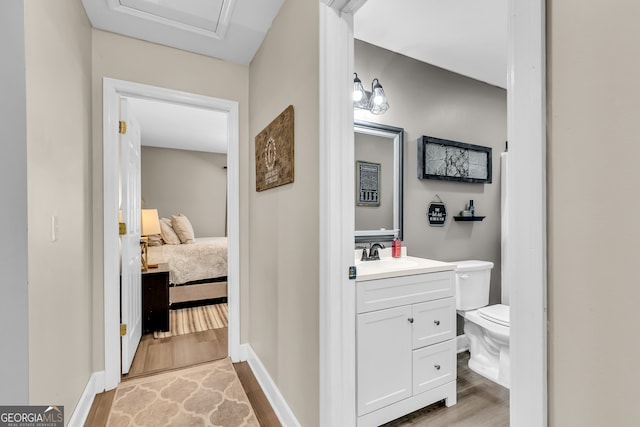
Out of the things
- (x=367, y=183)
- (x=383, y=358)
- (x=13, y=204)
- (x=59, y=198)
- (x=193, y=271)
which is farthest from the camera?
(x=193, y=271)

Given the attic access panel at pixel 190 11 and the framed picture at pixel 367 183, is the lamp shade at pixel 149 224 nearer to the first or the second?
the attic access panel at pixel 190 11

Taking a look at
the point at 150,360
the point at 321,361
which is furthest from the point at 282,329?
the point at 150,360

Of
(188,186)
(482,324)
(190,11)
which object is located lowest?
(482,324)

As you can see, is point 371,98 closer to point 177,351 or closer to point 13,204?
point 13,204

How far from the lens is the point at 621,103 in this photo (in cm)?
44

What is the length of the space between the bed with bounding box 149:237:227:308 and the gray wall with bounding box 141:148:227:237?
2.03 metres

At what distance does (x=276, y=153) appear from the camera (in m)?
1.77

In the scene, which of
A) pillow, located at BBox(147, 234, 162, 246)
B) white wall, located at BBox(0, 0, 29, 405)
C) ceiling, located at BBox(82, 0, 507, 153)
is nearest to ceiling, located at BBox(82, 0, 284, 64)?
ceiling, located at BBox(82, 0, 507, 153)

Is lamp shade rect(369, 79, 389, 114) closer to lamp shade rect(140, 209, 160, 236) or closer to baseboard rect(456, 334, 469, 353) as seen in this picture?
baseboard rect(456, 334, 469, 353)

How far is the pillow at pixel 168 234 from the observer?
4.25m

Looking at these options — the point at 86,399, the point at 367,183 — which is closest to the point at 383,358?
the point at 367,183

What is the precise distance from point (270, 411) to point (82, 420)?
105cm

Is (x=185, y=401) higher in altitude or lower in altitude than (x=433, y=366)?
lower

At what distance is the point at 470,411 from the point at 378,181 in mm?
1575
